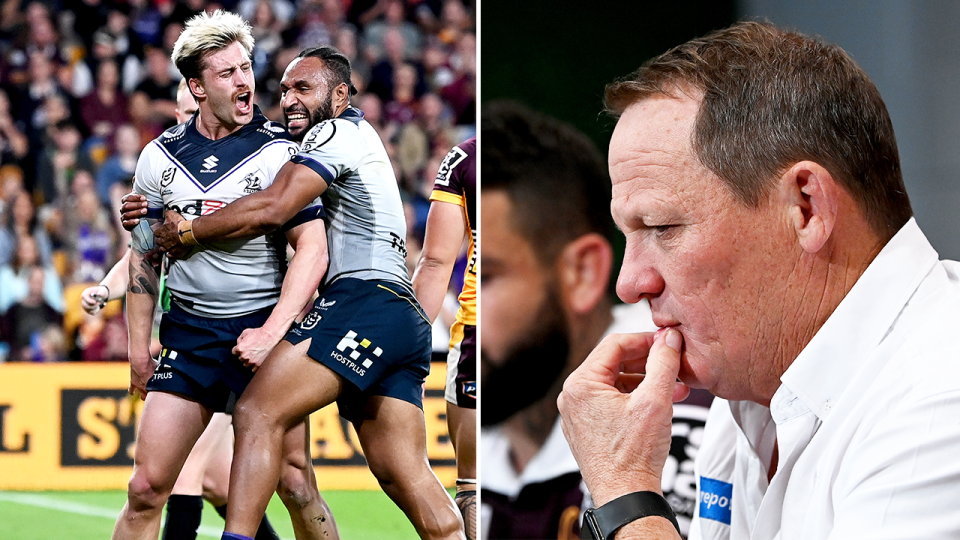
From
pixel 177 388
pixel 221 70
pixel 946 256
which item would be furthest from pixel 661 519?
pixel 946 256

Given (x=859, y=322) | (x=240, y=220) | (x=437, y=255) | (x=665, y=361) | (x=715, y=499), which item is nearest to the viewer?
(x=859, y=322)

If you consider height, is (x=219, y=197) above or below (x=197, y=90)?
below

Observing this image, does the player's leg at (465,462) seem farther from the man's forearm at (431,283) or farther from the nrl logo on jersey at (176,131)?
the nrl logo on jersey at (176,131)

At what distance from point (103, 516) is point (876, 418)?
1.42 meters

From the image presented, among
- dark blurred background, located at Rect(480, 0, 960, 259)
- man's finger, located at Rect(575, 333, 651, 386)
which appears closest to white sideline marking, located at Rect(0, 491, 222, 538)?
man's finger, located at Rect(575, 333, 651, 386)

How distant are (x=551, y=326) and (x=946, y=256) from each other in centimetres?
105

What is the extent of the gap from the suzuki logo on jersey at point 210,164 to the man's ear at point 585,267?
1075mm

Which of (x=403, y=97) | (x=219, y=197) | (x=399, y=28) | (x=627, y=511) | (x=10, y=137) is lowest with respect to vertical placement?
(x=627, y=511)

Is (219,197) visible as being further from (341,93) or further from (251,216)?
(341,93)

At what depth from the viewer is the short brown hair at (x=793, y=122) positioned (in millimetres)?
1078

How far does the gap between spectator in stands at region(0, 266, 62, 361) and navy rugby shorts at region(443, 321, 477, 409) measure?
0.81m

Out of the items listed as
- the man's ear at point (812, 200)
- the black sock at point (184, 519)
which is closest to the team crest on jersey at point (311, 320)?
the black sock at point (184, 519)

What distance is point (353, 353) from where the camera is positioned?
170 cm

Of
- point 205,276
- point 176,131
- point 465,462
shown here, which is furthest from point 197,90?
point 465,462
